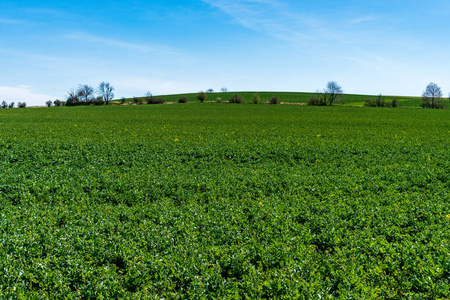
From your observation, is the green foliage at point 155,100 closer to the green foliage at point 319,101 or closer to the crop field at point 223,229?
the green foliage at point 319,101

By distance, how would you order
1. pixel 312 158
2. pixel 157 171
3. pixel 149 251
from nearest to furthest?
pixel 149 251
pixel 157 171
pixel 312 158

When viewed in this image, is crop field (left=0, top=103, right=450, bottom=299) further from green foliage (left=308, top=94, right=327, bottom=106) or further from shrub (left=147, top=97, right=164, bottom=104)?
shrub (left=147, top=97, right=164, bottom=104)

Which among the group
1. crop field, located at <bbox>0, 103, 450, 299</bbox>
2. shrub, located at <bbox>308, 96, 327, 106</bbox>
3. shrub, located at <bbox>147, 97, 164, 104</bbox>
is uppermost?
shrub, located at <bbox>147, 97, 164, 104</bbox>

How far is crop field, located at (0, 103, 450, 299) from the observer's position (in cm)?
521

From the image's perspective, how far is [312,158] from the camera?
15.9m

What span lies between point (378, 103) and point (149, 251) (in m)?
82.2

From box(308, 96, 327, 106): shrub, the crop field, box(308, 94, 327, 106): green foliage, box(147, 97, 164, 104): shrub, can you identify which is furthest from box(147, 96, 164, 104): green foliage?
the crop field

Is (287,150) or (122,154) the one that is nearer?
A: (122,154)

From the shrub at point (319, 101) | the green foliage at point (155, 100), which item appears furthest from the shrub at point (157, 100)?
the shrub at point (319, 101)

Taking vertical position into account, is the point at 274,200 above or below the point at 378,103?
below

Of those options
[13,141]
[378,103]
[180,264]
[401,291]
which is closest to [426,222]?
[401,291]

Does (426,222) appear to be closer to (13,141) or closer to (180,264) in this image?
(180,264)

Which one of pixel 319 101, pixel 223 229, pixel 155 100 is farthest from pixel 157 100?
pixel 223 229

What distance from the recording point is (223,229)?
7.27m
